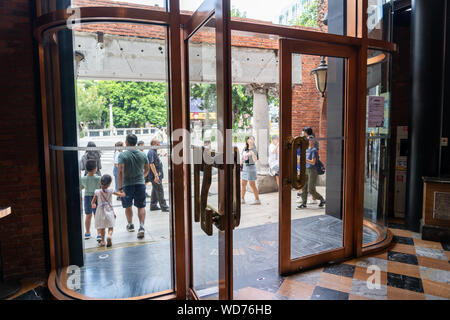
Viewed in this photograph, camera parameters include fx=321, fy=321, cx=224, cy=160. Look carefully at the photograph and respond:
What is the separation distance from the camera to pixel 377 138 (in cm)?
372

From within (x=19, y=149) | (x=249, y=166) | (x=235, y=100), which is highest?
(x=235, y=100)

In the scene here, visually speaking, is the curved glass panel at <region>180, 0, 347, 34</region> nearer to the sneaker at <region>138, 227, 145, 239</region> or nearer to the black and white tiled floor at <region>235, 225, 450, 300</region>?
the sneaker at <region>138, 227, 145, 239</region>

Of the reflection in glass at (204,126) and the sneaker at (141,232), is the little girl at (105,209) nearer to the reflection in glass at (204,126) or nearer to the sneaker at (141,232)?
the sneaker at (141,232)

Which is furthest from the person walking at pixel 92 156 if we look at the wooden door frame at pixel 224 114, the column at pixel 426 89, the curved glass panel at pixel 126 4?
the column at pixel 426 89

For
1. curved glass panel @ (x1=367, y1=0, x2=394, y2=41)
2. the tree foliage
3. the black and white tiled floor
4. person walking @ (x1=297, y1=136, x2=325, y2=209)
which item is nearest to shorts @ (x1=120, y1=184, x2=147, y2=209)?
the tree foliage

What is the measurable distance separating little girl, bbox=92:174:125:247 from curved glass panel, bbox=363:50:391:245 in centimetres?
265

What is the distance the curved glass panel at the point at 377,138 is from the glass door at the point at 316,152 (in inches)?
12.7

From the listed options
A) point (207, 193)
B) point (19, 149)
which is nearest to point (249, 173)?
point (19, 149)

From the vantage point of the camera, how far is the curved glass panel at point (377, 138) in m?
3.54

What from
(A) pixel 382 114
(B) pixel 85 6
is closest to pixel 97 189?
(B) pixel 85 6

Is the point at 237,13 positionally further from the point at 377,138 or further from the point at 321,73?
the point at 377,138

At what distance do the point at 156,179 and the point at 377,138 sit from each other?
2616 mm

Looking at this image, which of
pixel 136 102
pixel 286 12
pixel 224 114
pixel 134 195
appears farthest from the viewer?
pixel 286 12
